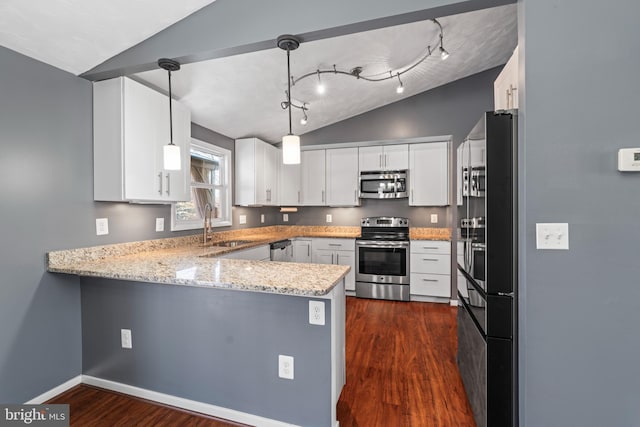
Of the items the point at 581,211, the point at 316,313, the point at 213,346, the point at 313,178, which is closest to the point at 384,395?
the point at 316,313

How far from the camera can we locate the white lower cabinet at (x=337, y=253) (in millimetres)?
4387

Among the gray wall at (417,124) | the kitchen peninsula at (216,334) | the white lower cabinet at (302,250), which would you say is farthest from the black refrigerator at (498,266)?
the white lower cabinet at (302,250)

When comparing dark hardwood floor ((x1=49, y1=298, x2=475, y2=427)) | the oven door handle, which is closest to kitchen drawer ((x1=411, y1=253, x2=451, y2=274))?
the oven door handle

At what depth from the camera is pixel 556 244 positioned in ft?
4.48

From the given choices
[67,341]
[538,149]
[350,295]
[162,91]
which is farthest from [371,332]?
[162,91]

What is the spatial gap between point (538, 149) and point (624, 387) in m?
1.12

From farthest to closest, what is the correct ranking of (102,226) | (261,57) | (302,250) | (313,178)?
(313,178)
(302,250)
(261,57)
(102,226)

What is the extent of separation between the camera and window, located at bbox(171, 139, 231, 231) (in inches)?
132

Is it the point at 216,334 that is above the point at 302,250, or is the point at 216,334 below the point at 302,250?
below

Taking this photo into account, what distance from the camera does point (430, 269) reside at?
160 inches

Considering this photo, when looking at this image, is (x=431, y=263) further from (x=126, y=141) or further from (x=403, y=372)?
(x=126, y=141)

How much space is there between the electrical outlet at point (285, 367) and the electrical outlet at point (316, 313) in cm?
27

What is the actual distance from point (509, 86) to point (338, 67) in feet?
5.55

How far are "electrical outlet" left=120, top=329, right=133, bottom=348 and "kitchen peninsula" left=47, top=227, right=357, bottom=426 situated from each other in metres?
0.02
